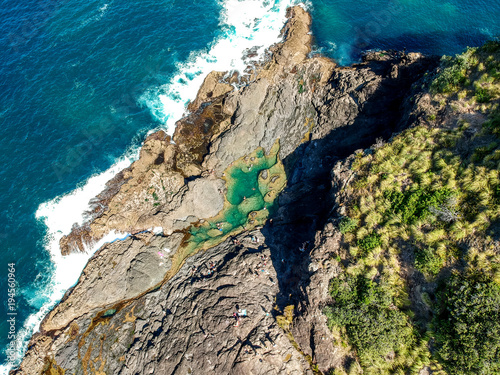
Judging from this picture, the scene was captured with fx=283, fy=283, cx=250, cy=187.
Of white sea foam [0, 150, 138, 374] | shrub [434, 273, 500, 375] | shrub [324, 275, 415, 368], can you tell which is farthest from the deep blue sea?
shrub [434, 273, 500, 375]

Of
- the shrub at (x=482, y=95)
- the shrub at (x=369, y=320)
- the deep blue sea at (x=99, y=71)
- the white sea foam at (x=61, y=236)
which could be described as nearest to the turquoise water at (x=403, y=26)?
the deep blue sea at (x=99, y=71)

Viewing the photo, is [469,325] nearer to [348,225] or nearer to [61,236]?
[348,225]

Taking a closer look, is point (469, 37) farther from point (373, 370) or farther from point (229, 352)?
point (229, 352)

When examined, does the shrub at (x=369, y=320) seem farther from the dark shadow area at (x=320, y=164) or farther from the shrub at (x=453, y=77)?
the shrub at (x=453, y=77)

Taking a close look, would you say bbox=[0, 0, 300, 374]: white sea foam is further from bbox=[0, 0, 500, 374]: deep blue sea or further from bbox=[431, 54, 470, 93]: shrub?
bbox=[431, 54, 470, 93]: shrub

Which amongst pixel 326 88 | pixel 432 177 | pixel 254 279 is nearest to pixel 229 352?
pixel 254 279
